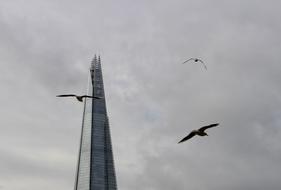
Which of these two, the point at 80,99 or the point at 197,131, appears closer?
the point at 197,131

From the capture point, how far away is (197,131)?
107 feet

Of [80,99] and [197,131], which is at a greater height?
[80,99]

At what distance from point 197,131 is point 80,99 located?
583 inches

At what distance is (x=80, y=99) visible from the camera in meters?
44.2
